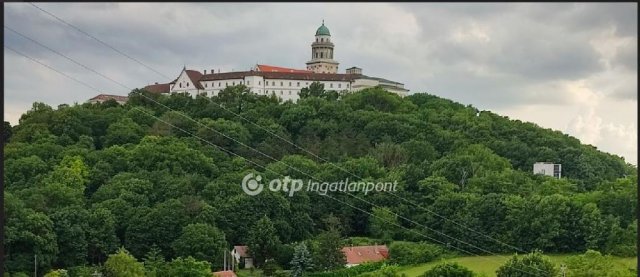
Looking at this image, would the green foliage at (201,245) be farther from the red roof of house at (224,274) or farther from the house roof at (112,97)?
the house roof at (112,97)

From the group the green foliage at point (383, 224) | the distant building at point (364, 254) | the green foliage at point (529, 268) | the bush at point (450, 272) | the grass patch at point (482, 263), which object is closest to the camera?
the green foliage at point (529, 268)

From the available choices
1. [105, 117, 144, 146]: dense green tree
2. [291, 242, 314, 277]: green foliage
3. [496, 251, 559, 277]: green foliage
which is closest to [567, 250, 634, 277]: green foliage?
[496, 251, 559, 277]: green foliage

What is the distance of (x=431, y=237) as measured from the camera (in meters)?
21.7

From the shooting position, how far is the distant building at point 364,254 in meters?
20.2

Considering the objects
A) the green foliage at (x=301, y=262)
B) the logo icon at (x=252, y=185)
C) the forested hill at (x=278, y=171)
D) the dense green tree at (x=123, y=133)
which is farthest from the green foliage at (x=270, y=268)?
the dense green tree at (x=123, y=133)

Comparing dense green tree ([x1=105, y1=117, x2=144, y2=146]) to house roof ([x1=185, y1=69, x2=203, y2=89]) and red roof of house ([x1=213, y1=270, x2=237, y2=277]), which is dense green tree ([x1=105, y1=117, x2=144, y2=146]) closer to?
red roof of house ([x1=213, y1=270, x2=237, y2=277])

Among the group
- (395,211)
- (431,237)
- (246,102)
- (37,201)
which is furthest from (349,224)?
(246,102)

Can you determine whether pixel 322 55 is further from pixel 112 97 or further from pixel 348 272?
pixel 348 272

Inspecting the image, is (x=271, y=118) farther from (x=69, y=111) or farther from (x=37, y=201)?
(x=37, y=201)

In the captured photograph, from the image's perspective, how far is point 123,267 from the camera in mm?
16344

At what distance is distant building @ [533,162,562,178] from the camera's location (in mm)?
28661

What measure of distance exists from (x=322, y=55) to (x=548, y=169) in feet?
73.0

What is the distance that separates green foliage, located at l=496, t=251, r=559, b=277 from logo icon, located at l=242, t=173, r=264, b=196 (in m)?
8.25

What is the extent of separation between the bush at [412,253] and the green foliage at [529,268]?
4.01 m
